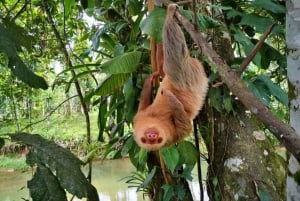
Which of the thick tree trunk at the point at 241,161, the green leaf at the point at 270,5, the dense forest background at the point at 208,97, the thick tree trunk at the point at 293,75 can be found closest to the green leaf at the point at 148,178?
the dense forest background at the point at 208,97

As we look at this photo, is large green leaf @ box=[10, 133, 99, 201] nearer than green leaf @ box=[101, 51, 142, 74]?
Yes

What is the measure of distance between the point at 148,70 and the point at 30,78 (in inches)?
31.7

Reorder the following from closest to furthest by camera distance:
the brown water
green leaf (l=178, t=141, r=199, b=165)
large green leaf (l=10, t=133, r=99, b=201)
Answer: large green leaf (l=10, t=133, r=99, b=201) < green leaf (l=178, t=141, r=199, b=165) < the brown water

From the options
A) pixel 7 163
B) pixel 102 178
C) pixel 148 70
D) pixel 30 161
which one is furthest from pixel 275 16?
pixel 7 163

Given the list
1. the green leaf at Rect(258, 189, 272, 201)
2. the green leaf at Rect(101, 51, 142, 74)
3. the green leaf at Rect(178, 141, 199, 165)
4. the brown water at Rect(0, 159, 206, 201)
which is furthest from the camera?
the brown water at Rect(0, 159, 206, 201)

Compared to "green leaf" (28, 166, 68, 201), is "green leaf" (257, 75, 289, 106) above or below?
above

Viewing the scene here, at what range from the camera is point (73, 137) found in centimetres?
791

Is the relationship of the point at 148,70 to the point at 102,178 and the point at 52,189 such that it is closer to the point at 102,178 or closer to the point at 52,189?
the point at 52,189

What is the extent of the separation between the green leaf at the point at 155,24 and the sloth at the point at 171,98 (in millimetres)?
47

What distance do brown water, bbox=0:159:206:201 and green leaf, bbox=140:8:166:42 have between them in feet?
13.3

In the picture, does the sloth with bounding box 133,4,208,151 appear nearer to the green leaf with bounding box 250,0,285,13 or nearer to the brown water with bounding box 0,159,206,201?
the green leaf with bounding box 250,0,285,13

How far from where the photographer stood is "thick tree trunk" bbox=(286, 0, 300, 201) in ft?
2.63

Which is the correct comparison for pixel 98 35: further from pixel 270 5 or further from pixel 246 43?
pixel 270 5

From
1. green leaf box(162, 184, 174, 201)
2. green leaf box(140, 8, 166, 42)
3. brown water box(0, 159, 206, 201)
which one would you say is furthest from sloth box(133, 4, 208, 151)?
brown water box(0, 159, 206, 201)
